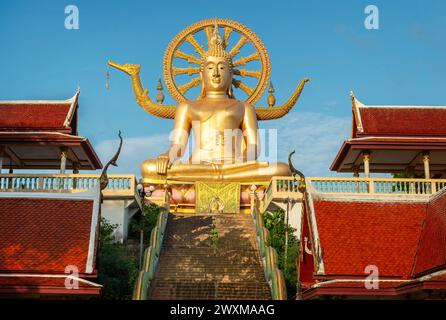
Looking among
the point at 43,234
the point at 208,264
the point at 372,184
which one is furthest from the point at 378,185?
the point at 43,234

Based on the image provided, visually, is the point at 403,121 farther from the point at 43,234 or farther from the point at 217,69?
the point at 43,234

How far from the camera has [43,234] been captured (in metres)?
18.9

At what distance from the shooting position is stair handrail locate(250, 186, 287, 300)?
1902 centimetres

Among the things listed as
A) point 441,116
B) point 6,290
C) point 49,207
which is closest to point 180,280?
point 49,207

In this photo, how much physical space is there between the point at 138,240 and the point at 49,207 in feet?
16.5

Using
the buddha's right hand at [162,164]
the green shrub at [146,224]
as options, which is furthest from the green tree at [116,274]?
the buddha's right hand at [162,164]

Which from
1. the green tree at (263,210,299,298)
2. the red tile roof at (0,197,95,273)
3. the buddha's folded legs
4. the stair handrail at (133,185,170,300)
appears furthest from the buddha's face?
the red tile roof at (0,197,95,273)

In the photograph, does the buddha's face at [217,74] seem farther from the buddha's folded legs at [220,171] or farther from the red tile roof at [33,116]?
the red tile roof at [33,116]

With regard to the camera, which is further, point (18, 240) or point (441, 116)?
point (441, 116)

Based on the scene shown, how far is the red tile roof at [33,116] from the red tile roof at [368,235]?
413 inches

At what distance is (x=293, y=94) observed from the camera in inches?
1282

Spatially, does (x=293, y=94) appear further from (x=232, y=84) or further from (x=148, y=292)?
(x=148, y=292)

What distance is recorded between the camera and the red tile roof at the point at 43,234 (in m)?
18.0

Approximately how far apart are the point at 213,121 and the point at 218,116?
0.26 meters
